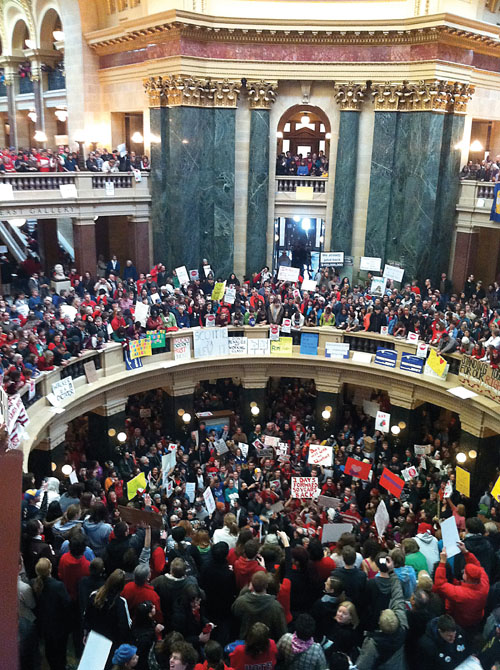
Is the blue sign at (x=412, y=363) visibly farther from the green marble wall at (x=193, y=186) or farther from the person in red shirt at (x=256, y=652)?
the person in red shirt at (x=256, y=652)

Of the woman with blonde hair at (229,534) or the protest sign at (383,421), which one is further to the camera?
the protest sign at (383,421)

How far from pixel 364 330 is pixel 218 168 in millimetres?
9607

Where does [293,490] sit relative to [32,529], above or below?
below

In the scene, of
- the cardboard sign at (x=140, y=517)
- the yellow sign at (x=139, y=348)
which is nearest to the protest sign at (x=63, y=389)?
the yellow sign at (x=139, y=348)

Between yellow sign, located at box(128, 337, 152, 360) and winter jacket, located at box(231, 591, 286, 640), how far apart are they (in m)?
14.3

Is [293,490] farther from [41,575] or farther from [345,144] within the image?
[345,144]

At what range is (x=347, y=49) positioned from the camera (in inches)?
1005

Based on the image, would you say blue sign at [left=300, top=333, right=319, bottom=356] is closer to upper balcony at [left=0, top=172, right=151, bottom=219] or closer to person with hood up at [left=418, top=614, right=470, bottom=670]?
upper balcony at [left=0, top=172, right=151, bottom=219]

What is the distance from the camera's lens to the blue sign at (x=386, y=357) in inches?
862

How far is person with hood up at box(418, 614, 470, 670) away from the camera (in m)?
6.73

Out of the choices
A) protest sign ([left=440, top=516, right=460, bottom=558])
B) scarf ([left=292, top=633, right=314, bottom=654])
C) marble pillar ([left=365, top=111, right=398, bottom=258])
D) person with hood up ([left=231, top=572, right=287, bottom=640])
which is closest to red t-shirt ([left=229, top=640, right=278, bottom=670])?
scarf ([left=292, top=633, right=314, bottom=654])

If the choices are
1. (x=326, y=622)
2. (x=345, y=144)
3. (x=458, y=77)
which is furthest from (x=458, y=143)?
(x=326, y=622)

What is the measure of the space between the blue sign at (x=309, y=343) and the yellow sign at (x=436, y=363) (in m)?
4.19

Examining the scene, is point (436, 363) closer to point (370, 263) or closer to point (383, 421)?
point (383, 421)
